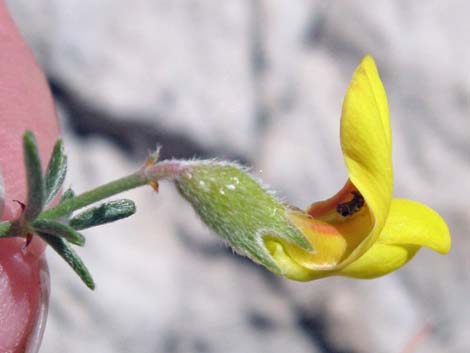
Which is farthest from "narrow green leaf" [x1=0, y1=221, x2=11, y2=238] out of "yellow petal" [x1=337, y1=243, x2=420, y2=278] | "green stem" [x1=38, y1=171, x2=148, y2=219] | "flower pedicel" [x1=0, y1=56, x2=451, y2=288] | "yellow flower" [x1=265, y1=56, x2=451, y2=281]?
"yellow petal" [x1=337, y1=243, x2=420, y2=278]

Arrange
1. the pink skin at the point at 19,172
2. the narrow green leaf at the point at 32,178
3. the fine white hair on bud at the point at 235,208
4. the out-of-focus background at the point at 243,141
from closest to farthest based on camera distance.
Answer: the narrow green leaf at the point at 32,178, the fine white hair on bud at the point at 235,208, the pink skin at the point at 19,172, the out-of-focus background at the point at 243,141

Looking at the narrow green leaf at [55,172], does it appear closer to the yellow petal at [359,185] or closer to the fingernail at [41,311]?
the fingernail at [41,311]

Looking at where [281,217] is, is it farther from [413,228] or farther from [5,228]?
[5,228]

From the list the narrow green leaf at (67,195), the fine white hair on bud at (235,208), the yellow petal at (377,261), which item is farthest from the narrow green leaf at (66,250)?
the yellow petal at (377,261)

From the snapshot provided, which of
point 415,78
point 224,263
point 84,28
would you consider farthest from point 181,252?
point 415,78

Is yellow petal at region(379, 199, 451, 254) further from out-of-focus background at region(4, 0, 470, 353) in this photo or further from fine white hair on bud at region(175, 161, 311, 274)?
out-of-focus background at region(4, 0, 470, 353)

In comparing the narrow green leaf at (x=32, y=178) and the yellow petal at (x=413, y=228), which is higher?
the yellow petal at (x=413, y=228)

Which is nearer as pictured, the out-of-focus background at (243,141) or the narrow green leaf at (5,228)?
the narrow green leaf at (5,228)

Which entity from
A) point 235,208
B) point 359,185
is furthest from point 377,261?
point 235,208
